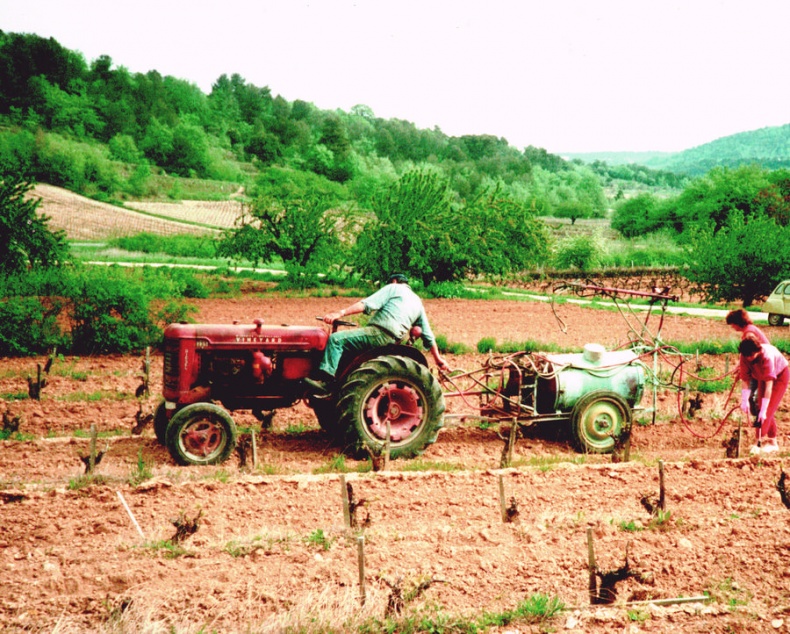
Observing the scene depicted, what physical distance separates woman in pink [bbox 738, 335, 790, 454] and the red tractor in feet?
10.2

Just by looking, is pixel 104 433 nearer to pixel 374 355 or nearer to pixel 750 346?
pixel 374 355

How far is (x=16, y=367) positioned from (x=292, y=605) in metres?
9.34

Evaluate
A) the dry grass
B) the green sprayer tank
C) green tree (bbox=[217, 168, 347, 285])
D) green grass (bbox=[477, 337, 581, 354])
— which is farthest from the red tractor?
the dry grass

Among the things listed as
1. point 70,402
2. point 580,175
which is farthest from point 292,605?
point 580,175

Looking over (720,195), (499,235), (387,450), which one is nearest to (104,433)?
(387,450)

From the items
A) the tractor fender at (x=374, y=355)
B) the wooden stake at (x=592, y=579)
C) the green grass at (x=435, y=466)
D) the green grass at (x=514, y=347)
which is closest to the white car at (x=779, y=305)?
the green grass at (x=514, y=347)

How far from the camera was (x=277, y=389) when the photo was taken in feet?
24.4

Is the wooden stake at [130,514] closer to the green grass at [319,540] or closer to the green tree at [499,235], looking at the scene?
the green grass at [319,540]

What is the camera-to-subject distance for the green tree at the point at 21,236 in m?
16.6

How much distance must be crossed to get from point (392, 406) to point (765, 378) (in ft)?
12.0

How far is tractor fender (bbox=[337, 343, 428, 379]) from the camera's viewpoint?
7180 mm

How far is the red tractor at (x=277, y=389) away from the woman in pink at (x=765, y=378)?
3.11 m

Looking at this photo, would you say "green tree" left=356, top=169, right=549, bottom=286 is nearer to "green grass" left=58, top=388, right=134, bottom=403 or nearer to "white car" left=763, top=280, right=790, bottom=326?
"white car" left=763, top=280, right=790, bottom=326

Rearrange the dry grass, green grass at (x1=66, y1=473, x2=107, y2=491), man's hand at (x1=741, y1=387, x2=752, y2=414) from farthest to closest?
the dry grass < man's hand at (x1=741, y1=387, x2=752, y2=414) < green grass at (x1=66, y1=473, x2=107, y2=491)
